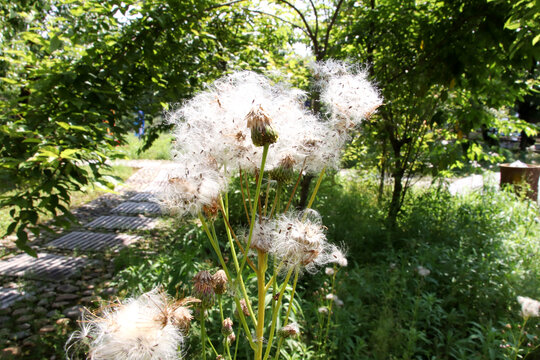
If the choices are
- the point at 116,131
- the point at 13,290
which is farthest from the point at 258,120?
the point at 13,290

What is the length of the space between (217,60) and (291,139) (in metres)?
3.11

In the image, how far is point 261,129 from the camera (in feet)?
2.74

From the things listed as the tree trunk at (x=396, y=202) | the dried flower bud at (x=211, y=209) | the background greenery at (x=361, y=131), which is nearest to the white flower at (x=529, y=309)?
the background greenery at (x=361, y=131)

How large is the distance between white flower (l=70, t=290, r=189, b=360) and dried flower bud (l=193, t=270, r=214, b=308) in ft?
1.13

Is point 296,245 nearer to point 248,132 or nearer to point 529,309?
point 248,132

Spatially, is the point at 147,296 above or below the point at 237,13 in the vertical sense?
below


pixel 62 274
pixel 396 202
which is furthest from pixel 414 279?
pixel 62 274

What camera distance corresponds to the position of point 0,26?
475 cm

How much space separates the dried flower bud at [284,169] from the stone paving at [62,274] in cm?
135

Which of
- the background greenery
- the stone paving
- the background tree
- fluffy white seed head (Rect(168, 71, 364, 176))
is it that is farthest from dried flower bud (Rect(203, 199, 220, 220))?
the stone paving

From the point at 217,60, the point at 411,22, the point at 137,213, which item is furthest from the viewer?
the point at 137,213

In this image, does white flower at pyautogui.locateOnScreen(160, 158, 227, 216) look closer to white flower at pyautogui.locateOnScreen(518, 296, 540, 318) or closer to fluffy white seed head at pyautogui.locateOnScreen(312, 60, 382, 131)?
fluffy white seed head at pyautogui.locateOnScreen(312, 60, 382, 131)

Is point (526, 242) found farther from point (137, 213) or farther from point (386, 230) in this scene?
point (137, 213)

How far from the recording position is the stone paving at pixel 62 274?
345cm
